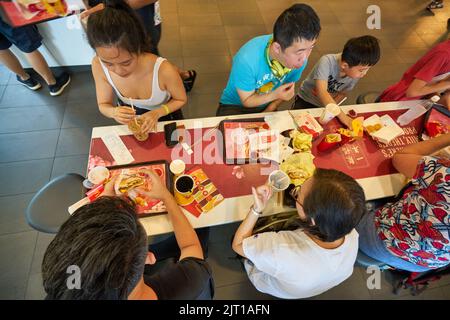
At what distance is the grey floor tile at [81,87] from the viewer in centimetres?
291

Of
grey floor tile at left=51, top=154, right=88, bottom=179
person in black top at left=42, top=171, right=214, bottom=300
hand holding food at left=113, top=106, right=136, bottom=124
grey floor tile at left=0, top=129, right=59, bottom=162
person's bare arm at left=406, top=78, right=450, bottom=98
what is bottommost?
grey floor tile at left=51, top=154, right=88, bottom=179

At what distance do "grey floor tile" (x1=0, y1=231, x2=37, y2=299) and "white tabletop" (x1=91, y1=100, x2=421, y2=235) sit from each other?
1220mm

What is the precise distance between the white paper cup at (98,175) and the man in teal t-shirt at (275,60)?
105 cm

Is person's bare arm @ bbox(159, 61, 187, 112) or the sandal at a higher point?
person's bare arm @ bbox(159, 61, 187, 112)

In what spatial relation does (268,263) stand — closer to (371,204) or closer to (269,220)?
(269,220)

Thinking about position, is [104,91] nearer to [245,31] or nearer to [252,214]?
[252,214]

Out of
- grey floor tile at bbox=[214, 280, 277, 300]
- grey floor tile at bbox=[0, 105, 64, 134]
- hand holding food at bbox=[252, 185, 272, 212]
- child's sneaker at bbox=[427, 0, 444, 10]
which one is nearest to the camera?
hand holding food at bbox=[252, 185, 272, 212]

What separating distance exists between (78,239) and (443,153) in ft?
6.03

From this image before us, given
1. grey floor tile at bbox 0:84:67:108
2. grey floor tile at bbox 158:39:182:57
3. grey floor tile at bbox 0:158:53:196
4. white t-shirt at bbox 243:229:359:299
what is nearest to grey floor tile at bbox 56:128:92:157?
grey floor tile at bbox 0:158:53:196

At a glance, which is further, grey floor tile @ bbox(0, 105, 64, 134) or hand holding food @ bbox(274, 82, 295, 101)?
grey floor tile @ bbox(0, 105, 64, 134)

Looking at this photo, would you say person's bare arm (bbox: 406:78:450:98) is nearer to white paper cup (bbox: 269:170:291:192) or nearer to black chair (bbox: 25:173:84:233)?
white paper cup (bbox: 269:170:291:192)

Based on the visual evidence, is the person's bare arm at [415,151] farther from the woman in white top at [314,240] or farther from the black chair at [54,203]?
the black chair at [54,203]

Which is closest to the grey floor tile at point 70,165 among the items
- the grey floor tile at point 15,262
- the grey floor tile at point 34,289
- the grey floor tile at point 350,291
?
the grey floor tile at point 15,262

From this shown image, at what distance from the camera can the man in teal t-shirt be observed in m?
1.44
